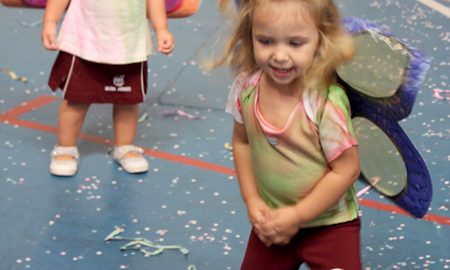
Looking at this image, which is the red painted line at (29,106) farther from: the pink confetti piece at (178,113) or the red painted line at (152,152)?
the pink confetti piece at (178,113)

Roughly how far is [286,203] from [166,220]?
2.92ft

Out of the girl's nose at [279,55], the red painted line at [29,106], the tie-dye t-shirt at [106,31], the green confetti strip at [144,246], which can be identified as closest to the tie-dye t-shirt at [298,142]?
the girl's nose at [279,55]

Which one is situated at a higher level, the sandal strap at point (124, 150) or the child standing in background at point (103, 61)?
the child standing in background at point (103, 61)

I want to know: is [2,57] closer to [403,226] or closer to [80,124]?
[80,124]

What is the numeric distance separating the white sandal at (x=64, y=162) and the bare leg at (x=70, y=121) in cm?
2

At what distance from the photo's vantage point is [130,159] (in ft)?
10.1

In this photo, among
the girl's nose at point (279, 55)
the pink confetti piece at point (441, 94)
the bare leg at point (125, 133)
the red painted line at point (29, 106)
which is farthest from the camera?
the pink confetti piece at point (441, 94)

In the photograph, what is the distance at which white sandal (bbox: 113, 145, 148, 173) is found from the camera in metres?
3.07

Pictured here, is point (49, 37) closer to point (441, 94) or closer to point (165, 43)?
point (165, 43)

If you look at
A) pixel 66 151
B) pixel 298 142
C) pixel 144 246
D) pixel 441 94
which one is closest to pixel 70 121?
pixel 66 151

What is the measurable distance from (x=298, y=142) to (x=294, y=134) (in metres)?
0.02

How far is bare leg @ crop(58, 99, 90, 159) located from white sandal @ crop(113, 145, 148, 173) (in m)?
0.16

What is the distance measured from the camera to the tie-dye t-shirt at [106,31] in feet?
9.57

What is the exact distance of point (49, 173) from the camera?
3.07m
